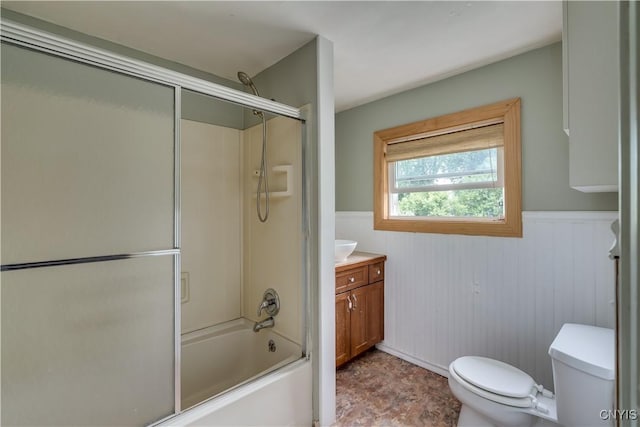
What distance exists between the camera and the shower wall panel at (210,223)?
215cm

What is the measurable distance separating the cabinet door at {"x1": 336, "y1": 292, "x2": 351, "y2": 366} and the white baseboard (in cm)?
53

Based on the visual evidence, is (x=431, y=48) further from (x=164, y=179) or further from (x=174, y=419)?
(x=174, y=419)

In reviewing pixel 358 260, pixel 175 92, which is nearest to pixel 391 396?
pixel 358 260

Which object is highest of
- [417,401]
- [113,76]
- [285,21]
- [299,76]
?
[285,21]

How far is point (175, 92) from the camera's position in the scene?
1.33 metres

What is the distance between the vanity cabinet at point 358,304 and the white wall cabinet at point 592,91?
1.51m

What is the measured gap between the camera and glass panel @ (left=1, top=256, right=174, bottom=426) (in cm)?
105

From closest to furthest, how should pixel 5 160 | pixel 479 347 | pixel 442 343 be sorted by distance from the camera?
pixel 5 160 → pixel 479 347 → pixel 442 343

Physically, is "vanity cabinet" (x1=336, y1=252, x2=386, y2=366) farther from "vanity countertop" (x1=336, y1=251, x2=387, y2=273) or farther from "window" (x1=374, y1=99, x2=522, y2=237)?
"window" (x1=374, y1=99, x2=522, y2=237)

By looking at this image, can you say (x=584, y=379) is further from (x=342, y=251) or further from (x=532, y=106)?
(x=532, y=106)

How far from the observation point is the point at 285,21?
5.24 feet

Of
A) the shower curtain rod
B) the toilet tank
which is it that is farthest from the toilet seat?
the shower curtain rod

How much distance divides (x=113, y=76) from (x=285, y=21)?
3.01ft

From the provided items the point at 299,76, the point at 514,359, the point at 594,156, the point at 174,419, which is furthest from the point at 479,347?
the point at 299,76
